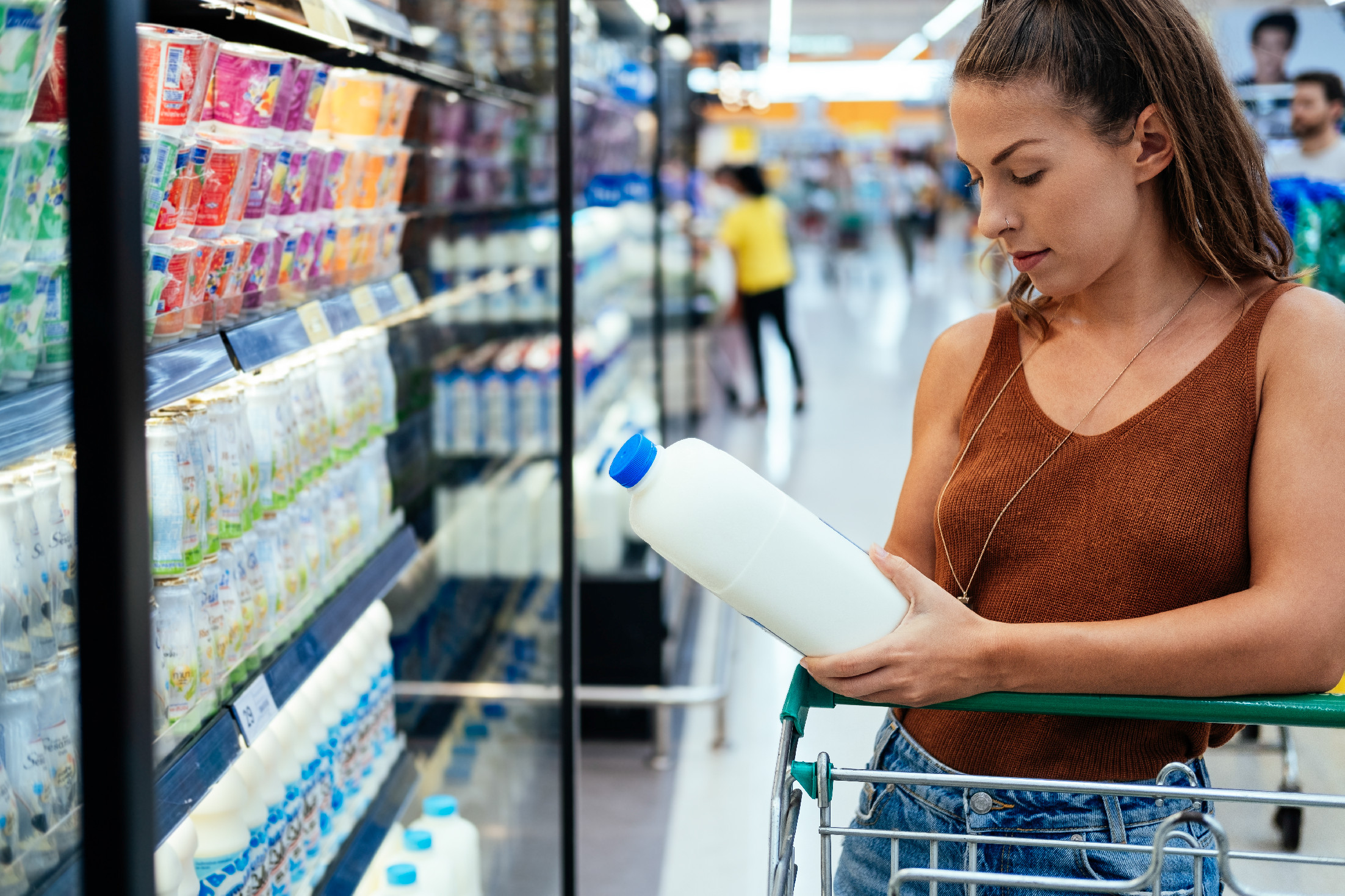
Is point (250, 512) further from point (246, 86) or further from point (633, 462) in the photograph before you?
point (633, 462)

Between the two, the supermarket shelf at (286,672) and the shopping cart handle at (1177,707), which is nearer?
the shopping cart handle at (1177,707)

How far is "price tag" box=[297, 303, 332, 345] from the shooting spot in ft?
5.71

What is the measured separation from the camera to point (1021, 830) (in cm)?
123

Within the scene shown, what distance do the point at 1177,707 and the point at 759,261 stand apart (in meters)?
7.69

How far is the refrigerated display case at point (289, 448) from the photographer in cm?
84

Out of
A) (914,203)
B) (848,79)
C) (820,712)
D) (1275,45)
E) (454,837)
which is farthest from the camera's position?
(848,79)

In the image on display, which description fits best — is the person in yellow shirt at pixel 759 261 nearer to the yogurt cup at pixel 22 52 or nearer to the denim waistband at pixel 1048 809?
the denim waistband at pixel 1048 809

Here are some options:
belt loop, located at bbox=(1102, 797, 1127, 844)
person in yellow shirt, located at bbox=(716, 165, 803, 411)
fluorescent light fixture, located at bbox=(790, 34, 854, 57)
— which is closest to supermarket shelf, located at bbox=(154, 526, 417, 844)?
belt loop, located at bbox=(1102, 797, 1127, 844)

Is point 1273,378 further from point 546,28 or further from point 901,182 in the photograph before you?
point 901,182

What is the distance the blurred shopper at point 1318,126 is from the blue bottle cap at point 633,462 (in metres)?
4.76

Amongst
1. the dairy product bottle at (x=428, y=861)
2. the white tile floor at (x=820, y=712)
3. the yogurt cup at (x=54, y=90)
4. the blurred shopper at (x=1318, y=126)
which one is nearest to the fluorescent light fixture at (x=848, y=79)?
the white tile floor at (x=820, y=712)

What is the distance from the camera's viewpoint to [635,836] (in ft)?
10.8

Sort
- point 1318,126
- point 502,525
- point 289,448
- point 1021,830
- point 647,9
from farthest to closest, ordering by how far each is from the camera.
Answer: point 1318,126, point 647,9, point 502,525, point 289,448, point 1021,830

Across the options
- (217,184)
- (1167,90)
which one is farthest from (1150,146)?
(217,184)
